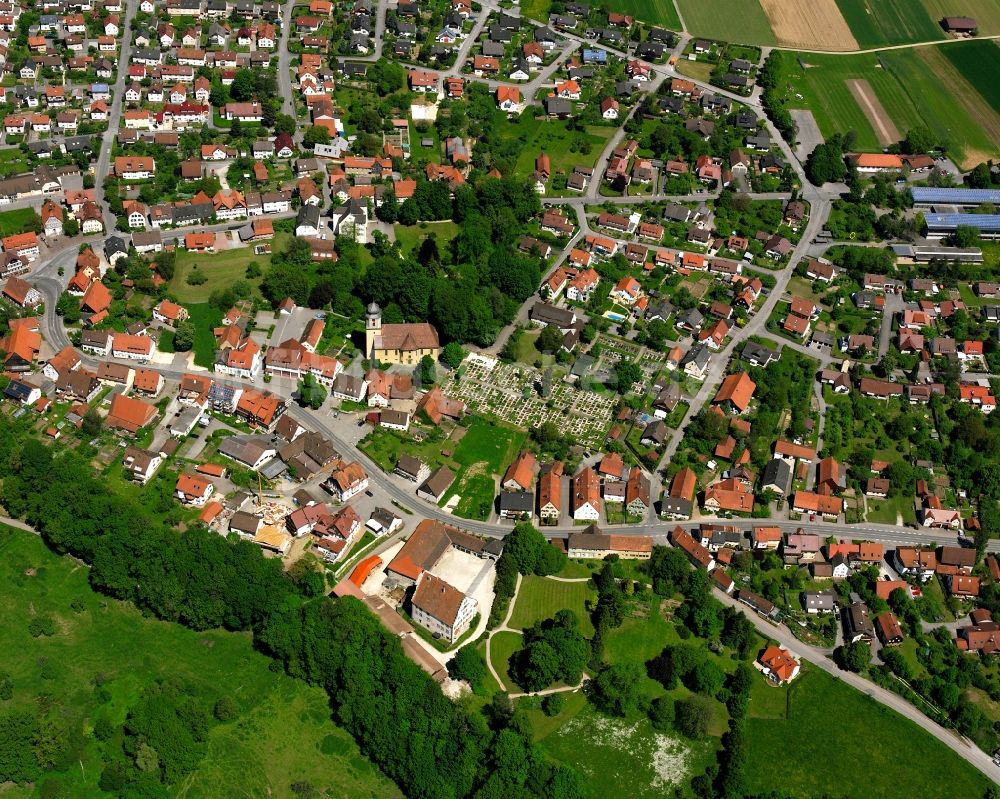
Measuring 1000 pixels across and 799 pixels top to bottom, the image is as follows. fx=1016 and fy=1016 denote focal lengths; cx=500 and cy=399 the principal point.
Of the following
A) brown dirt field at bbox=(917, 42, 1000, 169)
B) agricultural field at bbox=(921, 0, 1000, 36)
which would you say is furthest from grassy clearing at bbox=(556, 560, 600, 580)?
agricultural field at bbox=(921, 0, 1000, 36)

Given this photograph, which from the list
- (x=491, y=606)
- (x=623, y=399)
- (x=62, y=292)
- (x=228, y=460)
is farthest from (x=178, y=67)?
(x=491, y=606)

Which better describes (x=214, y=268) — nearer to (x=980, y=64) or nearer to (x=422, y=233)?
(x=422, y=233)

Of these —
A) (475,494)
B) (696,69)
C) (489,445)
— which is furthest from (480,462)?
(696,69)

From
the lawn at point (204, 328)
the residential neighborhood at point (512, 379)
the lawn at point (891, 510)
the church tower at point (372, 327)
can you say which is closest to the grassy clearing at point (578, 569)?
the residential neighborhood at point (512, 379)

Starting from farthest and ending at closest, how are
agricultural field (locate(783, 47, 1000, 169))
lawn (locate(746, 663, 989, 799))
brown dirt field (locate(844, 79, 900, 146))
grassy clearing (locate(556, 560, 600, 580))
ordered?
agricultural field (locate(783, 47, 1000, 169)) → brown dirt field (locate(844, 79, 900, 146)) → grassy clearing (locate(556, 560, 600, 580)) → lawn (locate(746, 663, 989, 799))

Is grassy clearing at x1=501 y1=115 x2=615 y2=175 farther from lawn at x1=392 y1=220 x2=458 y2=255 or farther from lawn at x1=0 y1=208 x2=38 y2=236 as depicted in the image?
lawn at x1=0 y1=208 x2=38 y2=236

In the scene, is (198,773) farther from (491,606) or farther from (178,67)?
(178,67)
